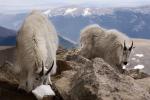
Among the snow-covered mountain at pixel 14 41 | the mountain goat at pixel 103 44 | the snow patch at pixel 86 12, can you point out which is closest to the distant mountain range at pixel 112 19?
the snow patch at pixel 86 12

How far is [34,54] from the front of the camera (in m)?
11.1

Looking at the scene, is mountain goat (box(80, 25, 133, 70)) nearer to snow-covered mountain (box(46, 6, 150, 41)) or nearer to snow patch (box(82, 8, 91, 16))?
snow-covered mountain (box(46, 6, 150, 41))

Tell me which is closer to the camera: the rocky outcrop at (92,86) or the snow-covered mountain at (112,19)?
the rocky outcrop at (92,86)

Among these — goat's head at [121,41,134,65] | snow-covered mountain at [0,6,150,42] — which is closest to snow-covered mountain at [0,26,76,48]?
goat's head at [121,41,134,65]

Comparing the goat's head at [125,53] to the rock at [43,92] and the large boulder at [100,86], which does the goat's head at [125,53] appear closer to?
the large boulder at [100,86]

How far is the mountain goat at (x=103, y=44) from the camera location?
16.3m

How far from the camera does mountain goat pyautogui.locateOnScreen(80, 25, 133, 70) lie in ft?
53.5

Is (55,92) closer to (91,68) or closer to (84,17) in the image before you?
(91,68)

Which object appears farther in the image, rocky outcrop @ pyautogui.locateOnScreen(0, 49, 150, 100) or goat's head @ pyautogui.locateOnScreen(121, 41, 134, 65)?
goat's head @ pyautogui.locateOnScreen(121, 41, 134, 65)

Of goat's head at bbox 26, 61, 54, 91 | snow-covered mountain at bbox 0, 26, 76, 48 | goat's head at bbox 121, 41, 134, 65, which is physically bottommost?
snow-covered mountain at bbox 0, 26, 76, 48

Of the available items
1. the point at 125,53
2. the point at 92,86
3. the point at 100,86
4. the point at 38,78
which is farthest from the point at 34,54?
the point at 125,53

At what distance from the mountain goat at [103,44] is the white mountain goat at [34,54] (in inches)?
160

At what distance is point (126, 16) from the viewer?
166 metres

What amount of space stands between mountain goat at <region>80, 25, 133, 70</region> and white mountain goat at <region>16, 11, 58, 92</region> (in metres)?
4.06
